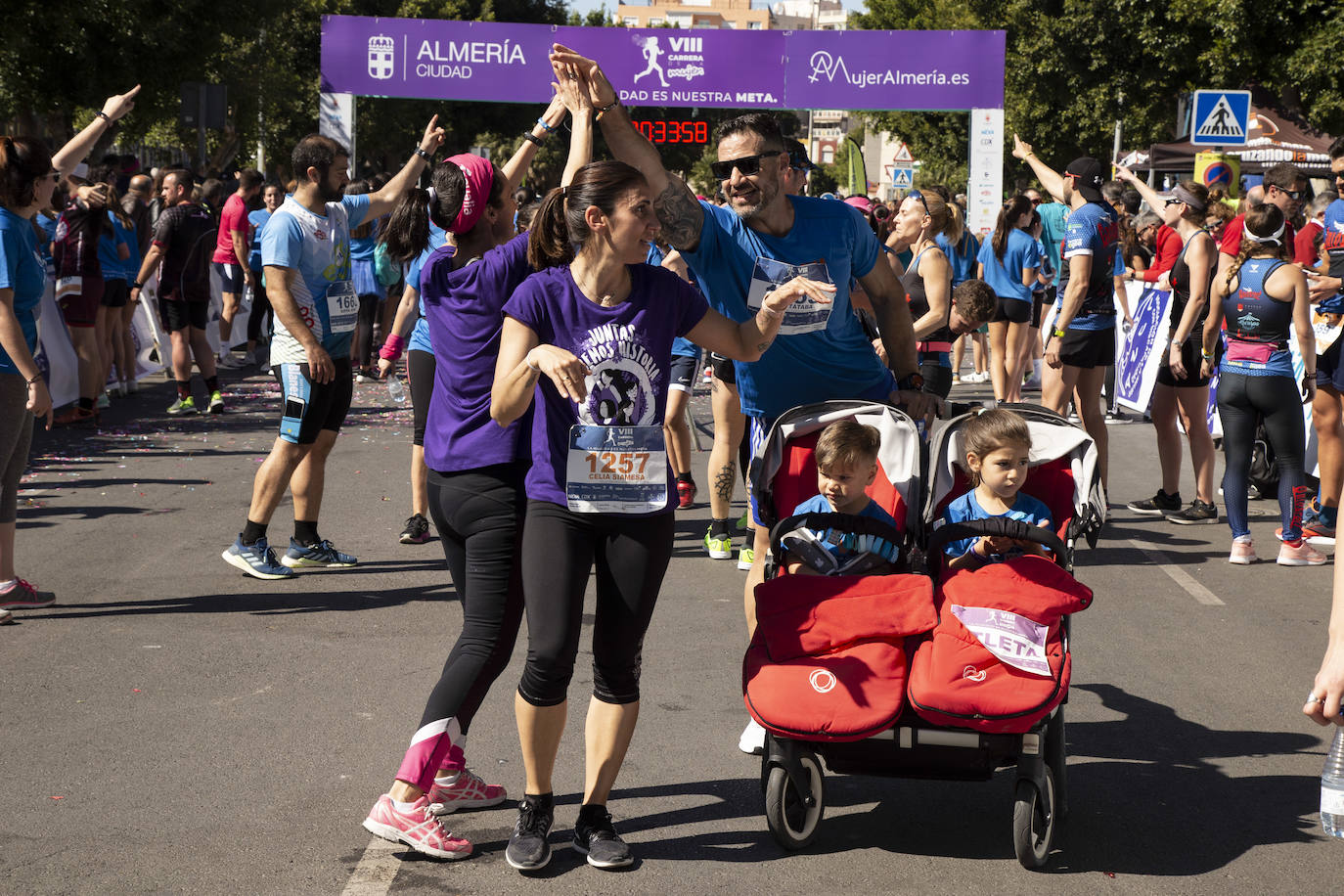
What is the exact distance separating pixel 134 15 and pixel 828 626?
2620 cm

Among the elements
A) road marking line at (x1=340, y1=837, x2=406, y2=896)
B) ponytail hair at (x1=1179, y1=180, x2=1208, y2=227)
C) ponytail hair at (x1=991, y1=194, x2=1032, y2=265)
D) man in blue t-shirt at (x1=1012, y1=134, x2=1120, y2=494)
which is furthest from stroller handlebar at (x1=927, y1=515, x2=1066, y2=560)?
ponytail hair at (x1=991, y1=194, x2=1032, y2=265)

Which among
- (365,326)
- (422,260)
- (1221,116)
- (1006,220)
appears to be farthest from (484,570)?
(1221,116)

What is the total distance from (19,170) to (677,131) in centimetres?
1751

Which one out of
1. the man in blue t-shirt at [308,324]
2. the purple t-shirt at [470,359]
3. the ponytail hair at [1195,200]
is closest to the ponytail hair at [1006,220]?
the ponytail hair at [1195,200]

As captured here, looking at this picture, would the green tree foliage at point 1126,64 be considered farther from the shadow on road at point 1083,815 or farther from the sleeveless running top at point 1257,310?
the shadow on road at point 1083,815

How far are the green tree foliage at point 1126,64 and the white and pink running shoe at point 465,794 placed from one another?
75.5 feet

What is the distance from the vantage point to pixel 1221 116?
51.9ft

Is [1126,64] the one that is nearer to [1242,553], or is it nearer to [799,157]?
[1242,553]

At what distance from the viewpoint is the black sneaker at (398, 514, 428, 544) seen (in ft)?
26.9

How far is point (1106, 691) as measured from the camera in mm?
5676

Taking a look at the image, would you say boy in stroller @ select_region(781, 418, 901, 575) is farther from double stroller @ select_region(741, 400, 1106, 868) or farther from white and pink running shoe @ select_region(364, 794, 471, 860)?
white and pink running shoe @ select_region(364, 794, 471, 860)

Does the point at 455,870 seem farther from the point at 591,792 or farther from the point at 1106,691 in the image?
the point at 1106,691

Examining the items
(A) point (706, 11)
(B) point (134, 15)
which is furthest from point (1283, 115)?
(A) point (706, 11)

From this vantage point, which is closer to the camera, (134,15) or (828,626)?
(828,626)
